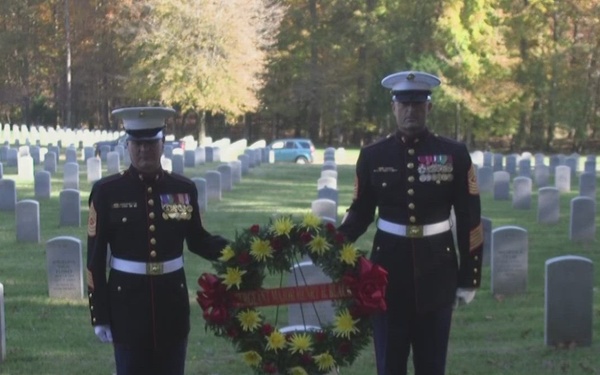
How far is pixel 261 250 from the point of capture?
5.62 m

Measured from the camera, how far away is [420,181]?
570 cm

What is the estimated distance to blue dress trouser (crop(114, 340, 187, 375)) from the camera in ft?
18.1

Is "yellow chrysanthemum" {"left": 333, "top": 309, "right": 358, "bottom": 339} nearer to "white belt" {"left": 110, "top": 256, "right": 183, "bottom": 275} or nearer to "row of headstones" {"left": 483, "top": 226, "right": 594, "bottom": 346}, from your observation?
"white belt" {"left": 110, "top": 256, "right": 183, "bottom": 275}

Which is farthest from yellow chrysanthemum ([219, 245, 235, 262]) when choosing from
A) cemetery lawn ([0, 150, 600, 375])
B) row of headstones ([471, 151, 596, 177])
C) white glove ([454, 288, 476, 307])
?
row of headstones ([471, 151, 596, 177])

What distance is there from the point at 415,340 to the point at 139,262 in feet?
4.97

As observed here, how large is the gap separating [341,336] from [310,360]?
0.67 feet

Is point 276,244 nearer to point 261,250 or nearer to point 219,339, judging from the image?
point 261,250

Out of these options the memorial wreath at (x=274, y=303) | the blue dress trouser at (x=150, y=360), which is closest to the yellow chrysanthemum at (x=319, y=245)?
the memorial wreath at (x=274, y=303)

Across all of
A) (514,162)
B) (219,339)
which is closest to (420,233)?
(219,339)

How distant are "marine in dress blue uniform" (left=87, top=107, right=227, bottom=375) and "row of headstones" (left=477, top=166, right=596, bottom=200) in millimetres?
17895

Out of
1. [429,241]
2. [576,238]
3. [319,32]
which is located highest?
[319,32]

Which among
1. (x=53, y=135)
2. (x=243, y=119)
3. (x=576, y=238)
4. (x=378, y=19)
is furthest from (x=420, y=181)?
(x=243, y=119)

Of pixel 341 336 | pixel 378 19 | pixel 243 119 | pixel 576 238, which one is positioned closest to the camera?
pixel 341 336

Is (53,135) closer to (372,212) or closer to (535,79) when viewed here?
(535,79)
